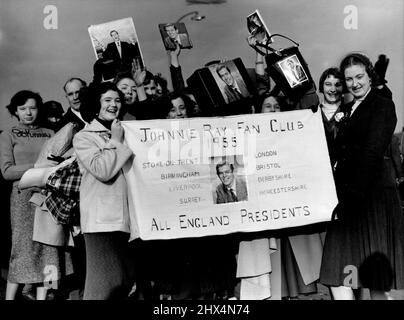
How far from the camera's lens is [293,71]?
14.6 feet

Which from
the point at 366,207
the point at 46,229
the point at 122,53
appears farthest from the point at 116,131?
the point at 366,207

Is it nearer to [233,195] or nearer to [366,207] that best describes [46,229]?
[233,195]

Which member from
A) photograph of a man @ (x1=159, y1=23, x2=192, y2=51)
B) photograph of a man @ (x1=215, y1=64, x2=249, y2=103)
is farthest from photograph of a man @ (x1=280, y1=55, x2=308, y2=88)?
photograph of a man @ (x1=159, y1=23, x2=192, y2=51)

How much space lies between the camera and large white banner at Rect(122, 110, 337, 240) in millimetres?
4211

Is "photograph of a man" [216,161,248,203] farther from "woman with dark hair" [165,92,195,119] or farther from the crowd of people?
"woman with dark hair" [165,92,195,119]

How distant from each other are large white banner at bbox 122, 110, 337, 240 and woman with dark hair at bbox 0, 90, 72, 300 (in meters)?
0.74

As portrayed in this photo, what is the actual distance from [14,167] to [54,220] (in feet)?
1.40

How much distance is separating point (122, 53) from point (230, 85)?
70 cm

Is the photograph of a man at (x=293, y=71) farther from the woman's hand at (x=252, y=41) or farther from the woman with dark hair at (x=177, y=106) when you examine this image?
the woman with dark hair at (x=177, y=106)

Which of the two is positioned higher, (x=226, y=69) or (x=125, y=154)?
(x=226, y=69)

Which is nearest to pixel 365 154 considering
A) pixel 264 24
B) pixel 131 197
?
Answer: pixel 264 24

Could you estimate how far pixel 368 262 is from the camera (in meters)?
4.20
